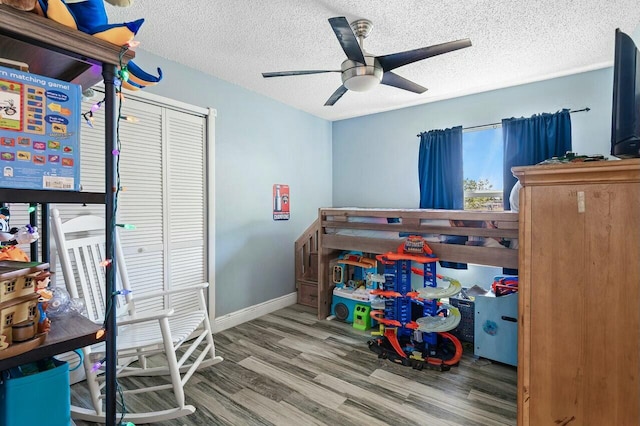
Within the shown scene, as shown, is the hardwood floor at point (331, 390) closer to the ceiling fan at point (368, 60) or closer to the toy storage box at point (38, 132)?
the toy storage box at point (38, 132)

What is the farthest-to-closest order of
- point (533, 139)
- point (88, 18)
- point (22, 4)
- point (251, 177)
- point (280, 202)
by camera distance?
point (280, 202) → point (251, 177) → point (533, 139) → point (88, 18) → point (22, 4)

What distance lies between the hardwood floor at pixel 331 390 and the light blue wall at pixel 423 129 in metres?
1.34

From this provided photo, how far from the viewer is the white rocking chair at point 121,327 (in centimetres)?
157

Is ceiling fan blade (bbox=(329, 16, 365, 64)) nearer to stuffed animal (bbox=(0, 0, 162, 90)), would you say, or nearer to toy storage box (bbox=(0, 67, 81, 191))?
stuffed animal (bbox=(0, 0, 162, 90))

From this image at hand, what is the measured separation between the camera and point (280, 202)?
11.2 feet

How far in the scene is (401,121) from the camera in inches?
141

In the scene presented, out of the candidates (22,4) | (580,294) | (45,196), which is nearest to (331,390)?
(580,294)

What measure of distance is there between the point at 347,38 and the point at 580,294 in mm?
1550

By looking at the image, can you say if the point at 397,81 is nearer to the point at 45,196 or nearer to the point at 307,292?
the point at 45,196

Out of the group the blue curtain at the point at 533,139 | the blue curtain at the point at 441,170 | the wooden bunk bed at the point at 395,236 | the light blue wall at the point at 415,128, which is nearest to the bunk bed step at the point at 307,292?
the wooden bunk bed at the point at 395,236

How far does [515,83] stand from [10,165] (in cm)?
353

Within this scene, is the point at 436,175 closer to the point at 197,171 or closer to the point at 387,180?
the point at 387,180

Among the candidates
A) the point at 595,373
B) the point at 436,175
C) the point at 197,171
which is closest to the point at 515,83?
the point at 436,175

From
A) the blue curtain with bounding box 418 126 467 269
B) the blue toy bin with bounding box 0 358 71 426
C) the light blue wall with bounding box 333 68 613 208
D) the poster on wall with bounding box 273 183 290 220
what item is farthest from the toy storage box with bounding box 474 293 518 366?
the blue toy bin with bounding box 0 358 71 426
